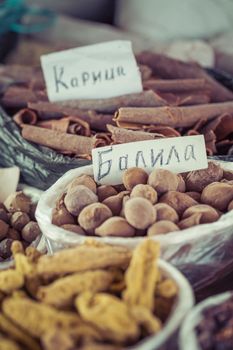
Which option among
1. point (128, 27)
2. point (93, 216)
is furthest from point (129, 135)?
point (128, 27)

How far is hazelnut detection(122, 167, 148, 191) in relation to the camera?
1057 millimetres

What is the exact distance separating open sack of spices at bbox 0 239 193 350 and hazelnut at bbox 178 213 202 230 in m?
0.12

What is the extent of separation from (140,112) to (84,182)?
312 millimetres

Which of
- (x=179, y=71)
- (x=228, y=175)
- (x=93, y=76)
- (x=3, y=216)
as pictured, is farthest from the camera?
(x=179, y=71)

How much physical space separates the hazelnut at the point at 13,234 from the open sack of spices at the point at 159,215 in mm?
141

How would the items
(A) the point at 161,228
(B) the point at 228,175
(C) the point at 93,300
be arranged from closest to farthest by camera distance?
(C) the point at 93,300
(A) the point at 161,228
(B) the point at 228,175

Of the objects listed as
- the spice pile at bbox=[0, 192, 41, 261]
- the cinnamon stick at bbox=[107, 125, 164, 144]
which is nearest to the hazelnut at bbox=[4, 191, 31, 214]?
the spice pile at bbox=[0, 192, 41, 261]

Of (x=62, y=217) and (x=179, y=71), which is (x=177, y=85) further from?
(x=62, y=217)

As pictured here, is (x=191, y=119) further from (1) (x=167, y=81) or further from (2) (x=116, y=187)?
(2) (x=116, y=187)

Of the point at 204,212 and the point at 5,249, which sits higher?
the point at 204,212

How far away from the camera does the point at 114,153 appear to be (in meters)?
1.12

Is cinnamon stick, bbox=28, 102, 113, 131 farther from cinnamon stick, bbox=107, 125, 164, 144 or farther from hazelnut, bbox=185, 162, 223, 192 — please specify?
hazelnut, bbox=185, 162, 223, 192

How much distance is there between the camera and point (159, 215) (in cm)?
96

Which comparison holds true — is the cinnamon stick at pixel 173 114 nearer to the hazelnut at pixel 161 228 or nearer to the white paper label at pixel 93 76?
the white paper label at pixel 93 76
